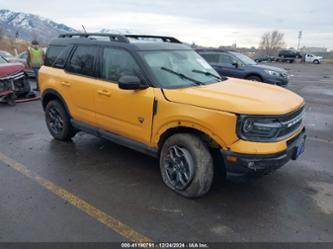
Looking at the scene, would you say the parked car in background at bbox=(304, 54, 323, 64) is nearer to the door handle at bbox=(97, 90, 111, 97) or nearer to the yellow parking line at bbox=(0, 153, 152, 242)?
the door handle at bbox=(97, 90, 111, 97)

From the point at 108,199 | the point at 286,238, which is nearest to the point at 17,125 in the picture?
the point at 108,199

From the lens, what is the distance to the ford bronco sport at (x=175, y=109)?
3137 millimetres

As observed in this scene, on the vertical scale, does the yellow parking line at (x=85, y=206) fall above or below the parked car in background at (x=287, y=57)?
below

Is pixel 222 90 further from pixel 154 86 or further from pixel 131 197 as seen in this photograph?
pixel 131 197

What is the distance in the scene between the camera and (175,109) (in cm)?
348

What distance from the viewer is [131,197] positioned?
364cm

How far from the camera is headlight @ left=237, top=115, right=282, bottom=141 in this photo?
3.08m

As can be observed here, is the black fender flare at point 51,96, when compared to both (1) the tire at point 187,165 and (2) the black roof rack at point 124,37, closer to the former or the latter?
(2) the black roof rack at point 124,37

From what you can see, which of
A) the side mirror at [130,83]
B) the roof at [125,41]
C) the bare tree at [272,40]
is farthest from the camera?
the bare tree at [272,40]

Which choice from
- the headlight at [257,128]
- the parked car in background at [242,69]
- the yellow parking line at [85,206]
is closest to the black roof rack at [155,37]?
the headlight at [257,128]

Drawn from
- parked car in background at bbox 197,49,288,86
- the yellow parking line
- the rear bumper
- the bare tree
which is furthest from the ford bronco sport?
the bare tree

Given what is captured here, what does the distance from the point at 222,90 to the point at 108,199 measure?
1.93 metres

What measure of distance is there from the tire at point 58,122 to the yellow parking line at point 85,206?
3.42 feet

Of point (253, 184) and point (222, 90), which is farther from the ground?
point (222, 90)
